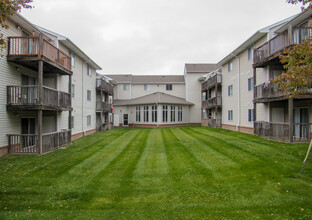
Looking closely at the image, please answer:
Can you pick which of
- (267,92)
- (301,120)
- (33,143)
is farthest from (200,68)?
(33,143)

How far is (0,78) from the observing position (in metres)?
10.6

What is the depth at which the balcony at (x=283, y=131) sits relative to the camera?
13.1 m

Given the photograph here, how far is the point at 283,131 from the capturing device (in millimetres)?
13547

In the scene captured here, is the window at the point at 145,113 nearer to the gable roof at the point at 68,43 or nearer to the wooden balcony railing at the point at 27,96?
the gable roof at the point at 68,43

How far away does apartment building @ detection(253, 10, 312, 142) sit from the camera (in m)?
12.6

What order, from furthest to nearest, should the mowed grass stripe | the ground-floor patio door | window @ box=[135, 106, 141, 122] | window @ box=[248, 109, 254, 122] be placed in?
window @ box=[135, 106, 141, 122], window @ box=[248, 109, 254, 122], the ground-floor patio door, the mowed grass stripe

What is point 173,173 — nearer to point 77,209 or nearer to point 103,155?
point 77,209

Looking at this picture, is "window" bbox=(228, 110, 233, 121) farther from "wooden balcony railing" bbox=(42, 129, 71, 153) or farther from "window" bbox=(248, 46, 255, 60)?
"wooden balcony railing" bbox=(42, 129, 71, 153)

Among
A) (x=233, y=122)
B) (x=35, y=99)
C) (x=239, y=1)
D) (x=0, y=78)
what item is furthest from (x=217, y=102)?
(x=0, y=78)

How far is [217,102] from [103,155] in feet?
63.5

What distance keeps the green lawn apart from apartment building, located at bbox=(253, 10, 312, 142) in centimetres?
356

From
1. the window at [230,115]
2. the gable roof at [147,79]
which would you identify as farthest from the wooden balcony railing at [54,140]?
the gable roof at [147,79]

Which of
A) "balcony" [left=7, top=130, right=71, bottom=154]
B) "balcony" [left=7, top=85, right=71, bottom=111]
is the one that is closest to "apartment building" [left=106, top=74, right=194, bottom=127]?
"balcony" [left=7, top=130, right=71, bottom=154]

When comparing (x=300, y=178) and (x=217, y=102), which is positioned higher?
(x=217, y=102)
